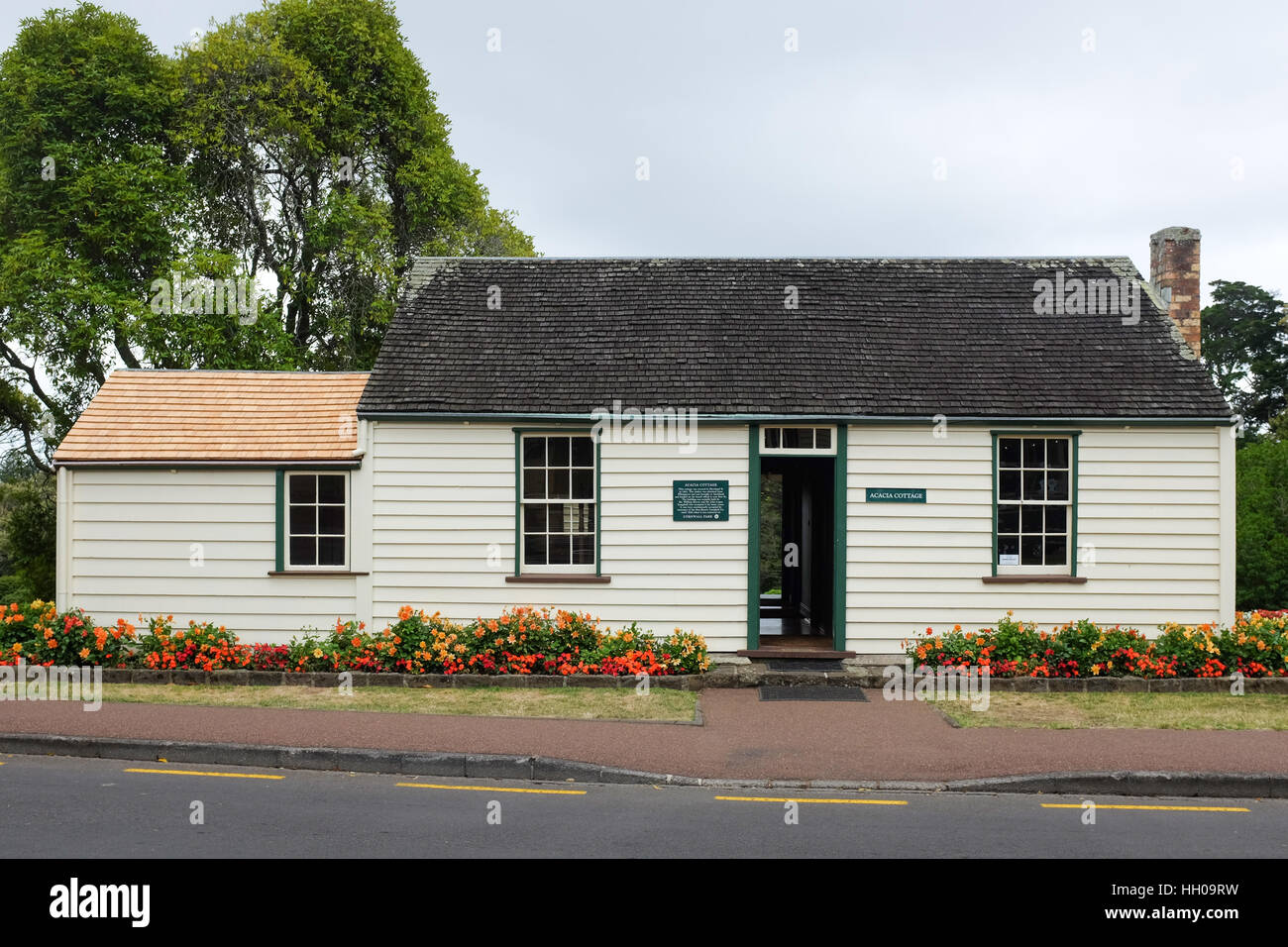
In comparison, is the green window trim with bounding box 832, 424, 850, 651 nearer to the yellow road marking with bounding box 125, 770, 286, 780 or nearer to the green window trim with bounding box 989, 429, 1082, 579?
the green window trim with bounding box 989, 429, 1082, 579

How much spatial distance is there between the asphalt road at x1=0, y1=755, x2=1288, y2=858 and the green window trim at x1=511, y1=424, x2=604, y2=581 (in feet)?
18.0

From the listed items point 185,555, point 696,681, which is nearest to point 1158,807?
point 696,681

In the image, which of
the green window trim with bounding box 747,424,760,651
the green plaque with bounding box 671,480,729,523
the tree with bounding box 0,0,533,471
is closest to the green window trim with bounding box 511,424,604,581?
the green plaque with bounding box 671,480,729,523

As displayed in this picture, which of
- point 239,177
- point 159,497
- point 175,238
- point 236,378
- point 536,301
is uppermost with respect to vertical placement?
point 239,177

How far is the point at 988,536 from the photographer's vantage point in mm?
14352

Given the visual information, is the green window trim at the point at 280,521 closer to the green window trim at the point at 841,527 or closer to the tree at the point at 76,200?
the green window trim at the point at 841,527

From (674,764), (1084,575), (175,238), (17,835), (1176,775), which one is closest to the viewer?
(17,835)

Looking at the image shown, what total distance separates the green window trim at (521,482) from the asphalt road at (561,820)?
5.47 meters

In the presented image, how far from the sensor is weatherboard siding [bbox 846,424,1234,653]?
14.3 meters

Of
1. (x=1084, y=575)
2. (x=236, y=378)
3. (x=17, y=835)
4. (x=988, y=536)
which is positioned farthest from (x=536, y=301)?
(x=17, y=835)

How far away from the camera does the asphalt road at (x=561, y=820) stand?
278 inches

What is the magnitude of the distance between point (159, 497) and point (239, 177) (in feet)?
53.2

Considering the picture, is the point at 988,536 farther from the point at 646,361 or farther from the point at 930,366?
the point at 646,361

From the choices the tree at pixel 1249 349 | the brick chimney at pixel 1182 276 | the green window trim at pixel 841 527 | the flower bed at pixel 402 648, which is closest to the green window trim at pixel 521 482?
the flower bed at pixel 402 648
